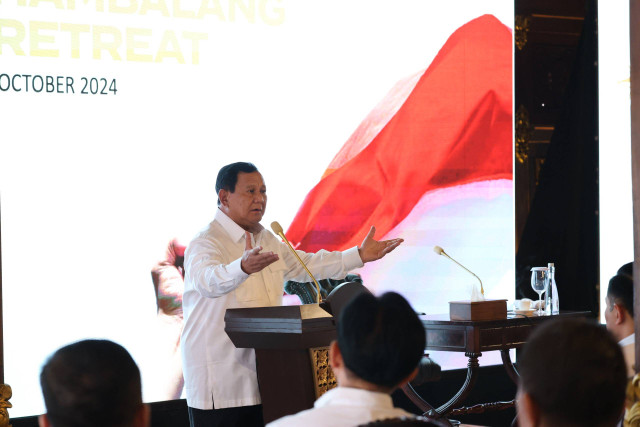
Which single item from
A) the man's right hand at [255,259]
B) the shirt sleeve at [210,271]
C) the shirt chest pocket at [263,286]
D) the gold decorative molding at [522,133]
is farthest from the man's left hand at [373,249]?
the gold decorative molding at [522,133]

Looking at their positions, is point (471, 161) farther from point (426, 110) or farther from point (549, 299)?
point (549, 299)

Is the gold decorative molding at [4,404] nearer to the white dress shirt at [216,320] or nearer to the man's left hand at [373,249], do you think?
the white dress shirt at [216,320]

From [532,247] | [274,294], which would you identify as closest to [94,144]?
[274,294]

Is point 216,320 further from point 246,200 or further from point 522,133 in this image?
point 522,133

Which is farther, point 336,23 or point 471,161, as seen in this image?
point 471,161

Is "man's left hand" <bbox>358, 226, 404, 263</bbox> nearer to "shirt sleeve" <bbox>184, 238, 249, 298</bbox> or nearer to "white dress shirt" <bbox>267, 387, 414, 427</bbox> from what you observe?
"shirt sleeve" <bbox>184, 238, 249, 298</bbox>

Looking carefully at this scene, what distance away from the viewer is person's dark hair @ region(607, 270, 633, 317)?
321 cm

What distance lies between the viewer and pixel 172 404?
14.7 feet

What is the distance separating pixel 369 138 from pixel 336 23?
69 centimetres

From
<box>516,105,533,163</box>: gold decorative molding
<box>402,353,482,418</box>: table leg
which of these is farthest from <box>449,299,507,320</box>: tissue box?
<box>516,105,533,163</box>: gold decorative molding

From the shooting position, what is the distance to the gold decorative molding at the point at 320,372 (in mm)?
2937

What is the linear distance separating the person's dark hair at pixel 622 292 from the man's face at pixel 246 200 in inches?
54.1

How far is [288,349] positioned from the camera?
3.02 m

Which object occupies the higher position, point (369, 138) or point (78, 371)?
point (369, 138)
